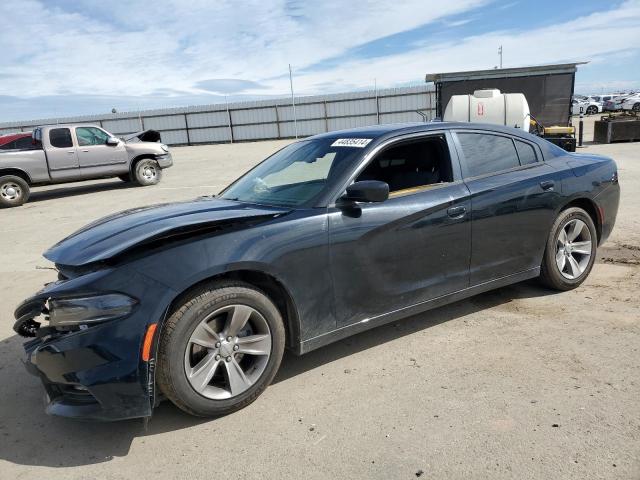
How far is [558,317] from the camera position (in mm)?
4023

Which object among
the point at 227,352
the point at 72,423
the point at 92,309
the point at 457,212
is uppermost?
the point at 457,212

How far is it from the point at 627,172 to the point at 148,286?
38.3 ft

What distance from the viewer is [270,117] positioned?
34094 millimetres

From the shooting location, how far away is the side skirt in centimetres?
324

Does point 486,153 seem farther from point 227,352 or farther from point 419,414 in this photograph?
point 227,352

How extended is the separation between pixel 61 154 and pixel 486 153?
11.7 m

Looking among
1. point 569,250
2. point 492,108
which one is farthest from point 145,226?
point 492,108

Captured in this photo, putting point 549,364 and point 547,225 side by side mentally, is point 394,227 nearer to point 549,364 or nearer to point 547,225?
point 549,364

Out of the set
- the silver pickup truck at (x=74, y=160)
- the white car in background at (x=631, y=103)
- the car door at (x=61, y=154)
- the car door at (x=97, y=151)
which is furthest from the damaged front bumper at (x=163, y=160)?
the white car in background at (x=631, y=103)

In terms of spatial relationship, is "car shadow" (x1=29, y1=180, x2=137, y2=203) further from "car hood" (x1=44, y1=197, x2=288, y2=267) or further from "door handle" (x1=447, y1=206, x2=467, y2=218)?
"door handle" (x1=447, y1=206, x2=467, y2=218)

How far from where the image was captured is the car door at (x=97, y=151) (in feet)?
42.8

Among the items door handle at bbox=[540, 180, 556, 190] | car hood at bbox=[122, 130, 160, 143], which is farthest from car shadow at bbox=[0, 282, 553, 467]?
car hood at bbox=[122, 130, 160, 143]

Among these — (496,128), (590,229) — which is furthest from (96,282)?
(590,229)

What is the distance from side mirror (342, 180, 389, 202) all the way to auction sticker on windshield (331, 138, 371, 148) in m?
0.50
